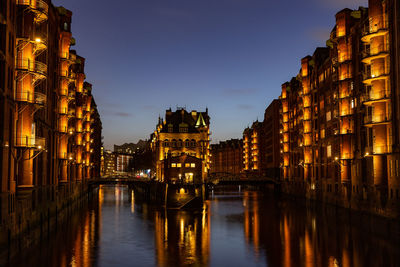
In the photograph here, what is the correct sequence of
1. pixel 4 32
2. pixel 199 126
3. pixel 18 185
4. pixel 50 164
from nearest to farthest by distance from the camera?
pixel 4 32 → pixel 18 185 → pixel 50 164 → pixel 199 126

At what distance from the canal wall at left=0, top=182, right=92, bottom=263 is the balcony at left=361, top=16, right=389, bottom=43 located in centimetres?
4467

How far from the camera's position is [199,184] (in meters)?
92.6

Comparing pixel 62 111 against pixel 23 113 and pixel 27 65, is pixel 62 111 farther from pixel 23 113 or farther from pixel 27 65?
pixel 27 65

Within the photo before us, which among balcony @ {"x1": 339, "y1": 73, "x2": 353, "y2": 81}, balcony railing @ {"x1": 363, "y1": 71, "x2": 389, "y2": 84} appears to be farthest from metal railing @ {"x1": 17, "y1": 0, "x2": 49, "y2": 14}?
balcony @ {"x1": 339, "y1": 73, "x2": 353, "y2": 81}

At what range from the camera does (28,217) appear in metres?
45.0

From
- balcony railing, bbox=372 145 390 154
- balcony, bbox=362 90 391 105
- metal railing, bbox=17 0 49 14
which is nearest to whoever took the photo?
metal railing, bbox=17 0 49 14

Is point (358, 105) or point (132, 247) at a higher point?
point (358, 105)

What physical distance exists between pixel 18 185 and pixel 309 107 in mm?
73632

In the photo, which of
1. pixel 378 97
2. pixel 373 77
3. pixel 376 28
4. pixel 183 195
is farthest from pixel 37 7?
pixel 183 195

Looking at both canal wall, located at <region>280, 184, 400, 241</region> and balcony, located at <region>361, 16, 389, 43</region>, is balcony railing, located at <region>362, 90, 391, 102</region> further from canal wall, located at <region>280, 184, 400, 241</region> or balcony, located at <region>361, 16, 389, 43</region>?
canal wall, located at <region>280, 184, 400, 241</region>

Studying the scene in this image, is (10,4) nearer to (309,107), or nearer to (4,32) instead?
(4,32)

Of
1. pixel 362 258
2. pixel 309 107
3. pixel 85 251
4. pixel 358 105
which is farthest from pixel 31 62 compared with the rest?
pixel 309 107

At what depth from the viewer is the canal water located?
40688 millimetres

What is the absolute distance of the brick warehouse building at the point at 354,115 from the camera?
55.2m
